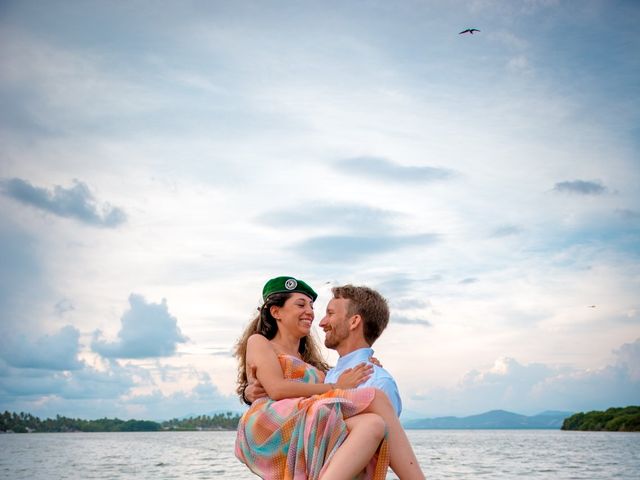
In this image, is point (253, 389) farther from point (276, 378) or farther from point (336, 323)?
point (336, 323)

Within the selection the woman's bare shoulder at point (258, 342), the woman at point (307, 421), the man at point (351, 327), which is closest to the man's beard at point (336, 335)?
the man at point (351, 327)

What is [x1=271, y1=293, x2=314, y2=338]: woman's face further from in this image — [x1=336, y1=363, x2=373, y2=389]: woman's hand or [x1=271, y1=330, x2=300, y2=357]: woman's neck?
[x1=336, y1=363, x2=373, y2=389]: woman's hand

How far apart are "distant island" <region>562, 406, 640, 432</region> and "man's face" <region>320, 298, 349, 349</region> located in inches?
4254

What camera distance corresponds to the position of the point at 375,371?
18.6 feet

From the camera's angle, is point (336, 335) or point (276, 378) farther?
point (336, 335)

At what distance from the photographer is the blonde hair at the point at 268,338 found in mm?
6531

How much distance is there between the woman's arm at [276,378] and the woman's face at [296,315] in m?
0.33

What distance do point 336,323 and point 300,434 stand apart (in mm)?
996

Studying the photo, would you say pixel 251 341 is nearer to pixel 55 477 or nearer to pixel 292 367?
pixel 292 367

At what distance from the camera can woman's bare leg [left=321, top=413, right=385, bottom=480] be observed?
4.87 metres

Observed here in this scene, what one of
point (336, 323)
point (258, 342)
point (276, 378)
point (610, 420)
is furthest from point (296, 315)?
point (610, 420)

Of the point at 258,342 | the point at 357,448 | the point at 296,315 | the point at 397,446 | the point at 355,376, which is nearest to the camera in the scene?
the point at 357,448

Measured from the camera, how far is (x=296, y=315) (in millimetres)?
6422

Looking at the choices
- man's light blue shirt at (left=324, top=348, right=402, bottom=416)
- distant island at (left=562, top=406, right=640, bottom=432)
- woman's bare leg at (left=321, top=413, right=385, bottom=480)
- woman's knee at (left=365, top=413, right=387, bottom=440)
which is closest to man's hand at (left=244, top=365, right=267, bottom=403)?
man's light blue shirt at (left=324, top=348, right=402, bottom=416)
